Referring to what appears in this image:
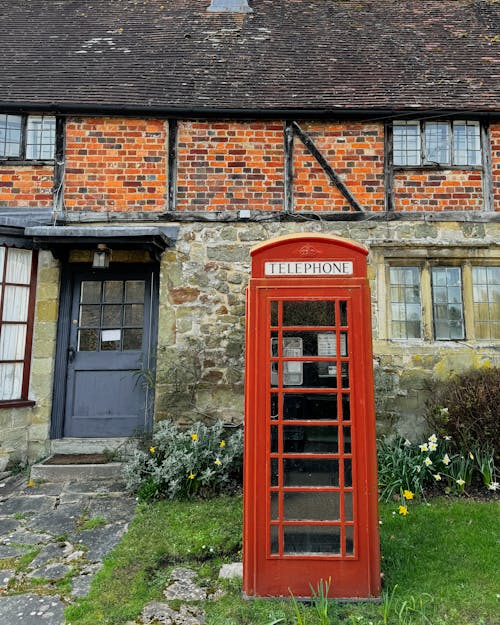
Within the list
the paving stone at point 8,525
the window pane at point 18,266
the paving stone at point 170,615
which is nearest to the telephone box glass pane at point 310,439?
the paving stone at point 170,615

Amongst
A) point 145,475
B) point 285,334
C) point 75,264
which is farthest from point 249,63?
point 145,475

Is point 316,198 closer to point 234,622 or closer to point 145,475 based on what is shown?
point 145,475

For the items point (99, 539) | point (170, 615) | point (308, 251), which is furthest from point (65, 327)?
point (308, 251)

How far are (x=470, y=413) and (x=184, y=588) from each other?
3619 millimetres

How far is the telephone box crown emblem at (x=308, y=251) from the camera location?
2.92 meters

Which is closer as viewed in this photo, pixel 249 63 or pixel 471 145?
pixel 471 145

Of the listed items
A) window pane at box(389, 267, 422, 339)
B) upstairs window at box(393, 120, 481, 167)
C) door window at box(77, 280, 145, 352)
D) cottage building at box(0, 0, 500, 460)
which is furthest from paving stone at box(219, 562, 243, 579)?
upstairs window at box(393, 120, 481, 167)

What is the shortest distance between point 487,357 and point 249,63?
6.21 meters

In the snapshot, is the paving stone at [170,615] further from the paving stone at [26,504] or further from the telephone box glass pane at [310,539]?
the paving stone at [26,504]

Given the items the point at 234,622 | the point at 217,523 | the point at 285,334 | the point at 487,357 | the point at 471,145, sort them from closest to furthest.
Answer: the point at 234,622
the point at 285,334
the point at 217,523
the point at 487,357
the point at 471,145

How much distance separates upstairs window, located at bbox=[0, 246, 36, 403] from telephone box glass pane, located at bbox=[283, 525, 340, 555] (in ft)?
15.0

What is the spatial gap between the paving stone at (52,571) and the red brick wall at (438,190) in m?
5.90

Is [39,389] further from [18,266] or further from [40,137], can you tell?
[40,137]

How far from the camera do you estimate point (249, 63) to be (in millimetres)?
7109
